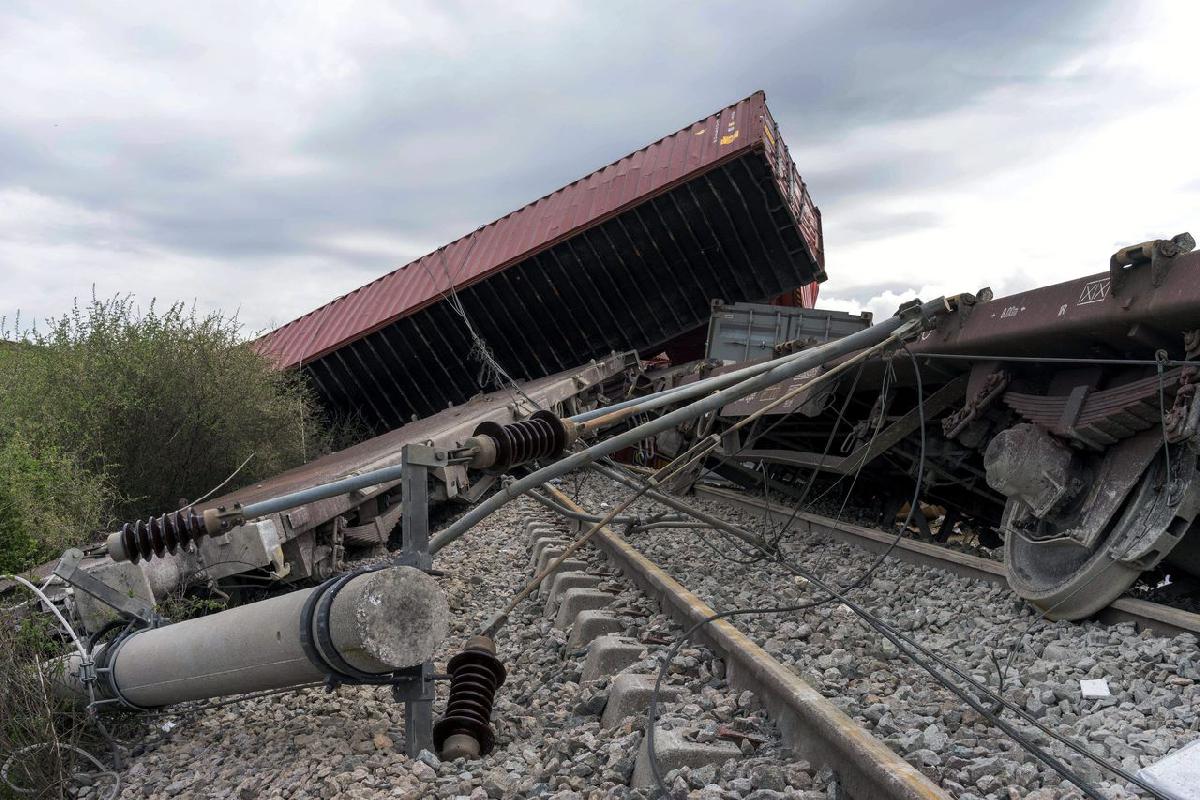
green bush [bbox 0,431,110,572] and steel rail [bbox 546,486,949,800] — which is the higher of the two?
green bush [bbox 0,431,110,572]

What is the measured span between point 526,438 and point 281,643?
4.07ft

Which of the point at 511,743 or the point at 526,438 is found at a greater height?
the point at 526,438

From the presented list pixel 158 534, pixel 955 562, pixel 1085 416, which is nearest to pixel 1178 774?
pixel 1085 416

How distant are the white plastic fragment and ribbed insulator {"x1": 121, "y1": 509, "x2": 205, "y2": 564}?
372 cm

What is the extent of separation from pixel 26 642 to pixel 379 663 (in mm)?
2601

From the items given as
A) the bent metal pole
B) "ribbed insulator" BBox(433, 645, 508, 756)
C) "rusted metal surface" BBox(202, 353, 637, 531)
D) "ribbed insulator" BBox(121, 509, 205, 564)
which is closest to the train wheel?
the bent metal pole

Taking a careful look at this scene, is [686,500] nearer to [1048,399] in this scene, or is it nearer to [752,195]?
[752,195]

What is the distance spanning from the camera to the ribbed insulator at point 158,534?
4.07 m

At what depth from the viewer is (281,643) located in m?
3.51

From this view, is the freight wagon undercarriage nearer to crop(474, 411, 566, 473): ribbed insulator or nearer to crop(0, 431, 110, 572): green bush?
crop(474, 411, 566, 473): ribbed insulator

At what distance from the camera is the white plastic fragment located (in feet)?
7.93

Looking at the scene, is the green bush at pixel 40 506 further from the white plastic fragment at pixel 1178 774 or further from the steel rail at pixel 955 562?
the white plastic fragment at pixel 1178 774

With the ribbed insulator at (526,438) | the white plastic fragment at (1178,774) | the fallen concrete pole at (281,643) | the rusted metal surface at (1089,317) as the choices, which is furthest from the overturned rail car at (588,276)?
the white plastic fragment at (1178,774)

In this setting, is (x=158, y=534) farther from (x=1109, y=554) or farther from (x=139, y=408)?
(x=139, y=408)
